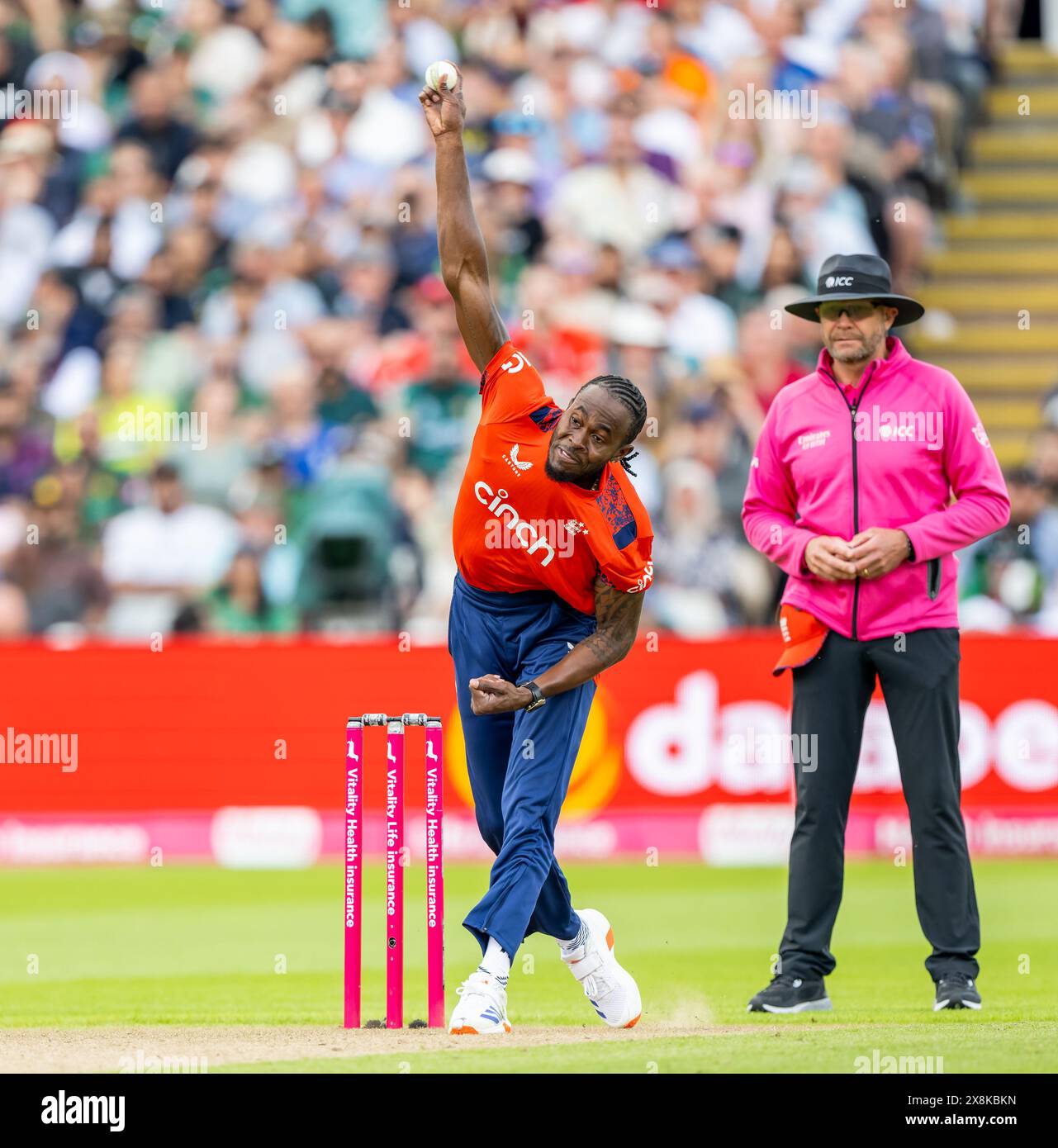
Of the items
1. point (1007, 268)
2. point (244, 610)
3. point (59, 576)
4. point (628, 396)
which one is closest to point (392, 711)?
point (244, 610)

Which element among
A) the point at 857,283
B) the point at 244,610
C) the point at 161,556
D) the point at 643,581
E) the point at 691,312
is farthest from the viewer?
the point at 691,312

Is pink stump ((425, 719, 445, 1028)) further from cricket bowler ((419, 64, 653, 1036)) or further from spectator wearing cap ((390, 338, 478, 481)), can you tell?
spectator wearing cap ((390, 338, 478, 481))

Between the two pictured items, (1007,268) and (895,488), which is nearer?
(895,488)

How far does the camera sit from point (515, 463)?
287 inches

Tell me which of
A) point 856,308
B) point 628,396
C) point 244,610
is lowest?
point 628,396

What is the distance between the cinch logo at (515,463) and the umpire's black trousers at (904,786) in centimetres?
168

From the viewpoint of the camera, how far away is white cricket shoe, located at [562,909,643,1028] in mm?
7555

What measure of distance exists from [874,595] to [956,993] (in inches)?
62.5

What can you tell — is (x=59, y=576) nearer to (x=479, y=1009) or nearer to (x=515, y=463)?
(x=515, y=463)

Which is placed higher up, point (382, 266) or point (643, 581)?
point (382, 266)

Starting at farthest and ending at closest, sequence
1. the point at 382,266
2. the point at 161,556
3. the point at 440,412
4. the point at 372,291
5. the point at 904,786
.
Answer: the point at 382,266 < the point at 372,291 < the point at 440,412 < the point at 161,556 < the point at 904,786

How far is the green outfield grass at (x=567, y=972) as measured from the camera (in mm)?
6617

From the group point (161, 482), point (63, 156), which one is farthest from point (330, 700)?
point (63, 156)

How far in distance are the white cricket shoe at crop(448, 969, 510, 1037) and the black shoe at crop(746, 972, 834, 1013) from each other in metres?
1.44
